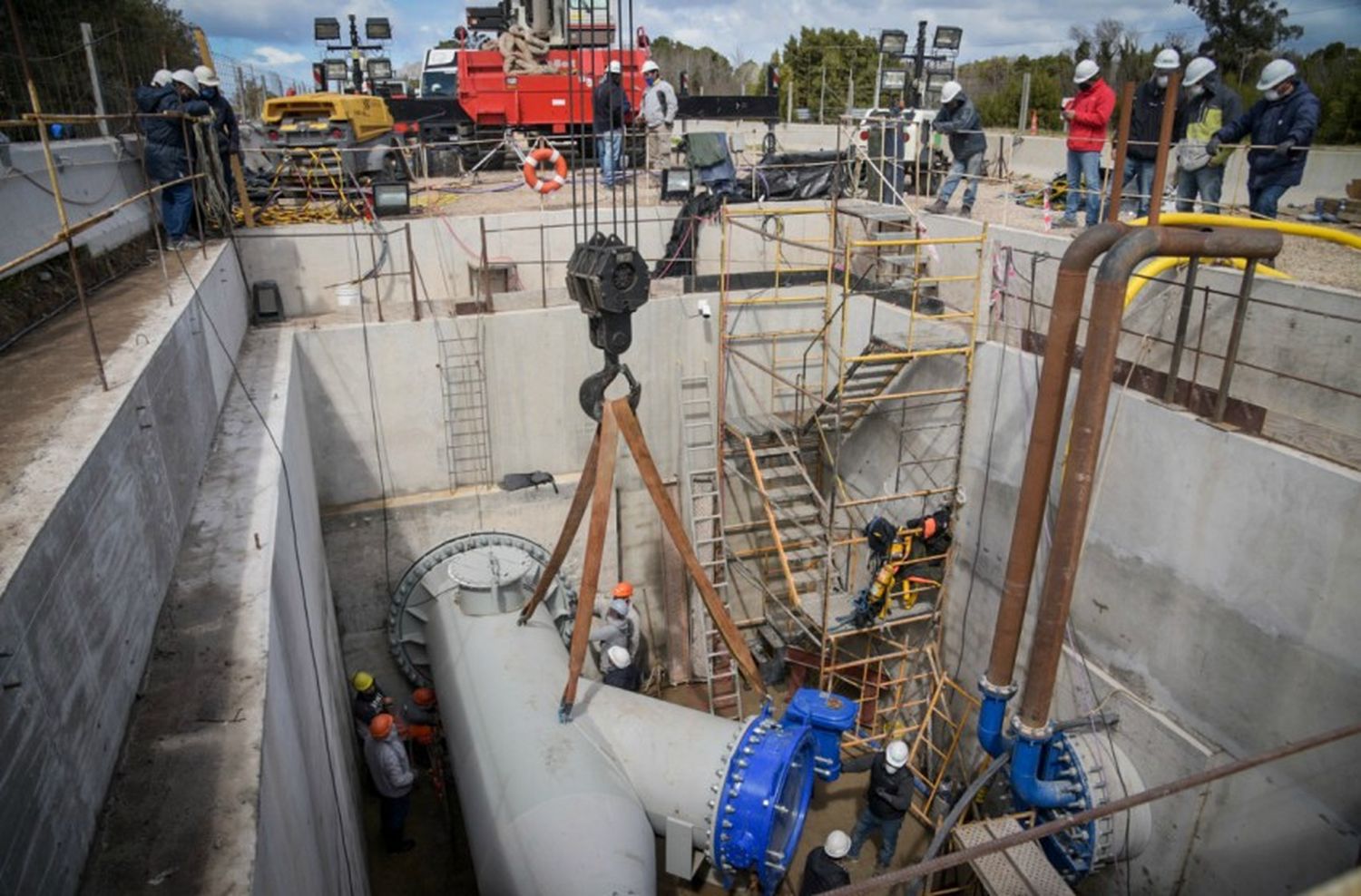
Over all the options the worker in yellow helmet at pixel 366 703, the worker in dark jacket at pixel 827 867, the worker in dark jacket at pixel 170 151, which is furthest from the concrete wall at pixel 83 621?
the worker in dark jacket at pixel 827 867

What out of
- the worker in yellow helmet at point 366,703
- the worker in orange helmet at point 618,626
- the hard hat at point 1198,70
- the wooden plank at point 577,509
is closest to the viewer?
the wooden plank at point 577,509

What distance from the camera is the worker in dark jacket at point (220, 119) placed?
10.1m

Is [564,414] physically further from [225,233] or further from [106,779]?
[106,779]

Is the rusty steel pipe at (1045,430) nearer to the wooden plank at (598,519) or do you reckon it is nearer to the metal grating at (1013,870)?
the metal grating at (1013,870)

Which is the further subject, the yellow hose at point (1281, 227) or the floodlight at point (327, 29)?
the floodlight at point (327, 29)

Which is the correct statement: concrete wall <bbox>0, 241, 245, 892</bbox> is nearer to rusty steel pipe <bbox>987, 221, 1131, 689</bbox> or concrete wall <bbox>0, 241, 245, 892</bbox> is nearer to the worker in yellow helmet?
the worker in yellow helmet

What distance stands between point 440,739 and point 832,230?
279 inches

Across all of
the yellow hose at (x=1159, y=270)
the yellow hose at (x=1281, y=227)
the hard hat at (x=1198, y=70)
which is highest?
the hard hat at (x=1198, y=70)

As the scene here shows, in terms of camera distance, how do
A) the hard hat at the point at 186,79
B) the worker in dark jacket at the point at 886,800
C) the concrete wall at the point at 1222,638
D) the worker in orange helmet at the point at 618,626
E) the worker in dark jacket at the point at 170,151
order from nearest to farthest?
the concrete wall at the point at 1222,638 < the worker in dark jacket at the point at 886,800 < the worker in dark jacket at the point at 170,151 < the hard hat at the point at 186,79 < the worker in orange helmet at the point at 618,626

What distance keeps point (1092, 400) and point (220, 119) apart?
407 inches

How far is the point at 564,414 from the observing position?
1105 centimetres

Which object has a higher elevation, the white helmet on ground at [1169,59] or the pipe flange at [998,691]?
the white helmet on ground at [1169,59]

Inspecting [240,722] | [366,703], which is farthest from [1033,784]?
[366,703]

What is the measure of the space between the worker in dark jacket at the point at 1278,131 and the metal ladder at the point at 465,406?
8535mm
